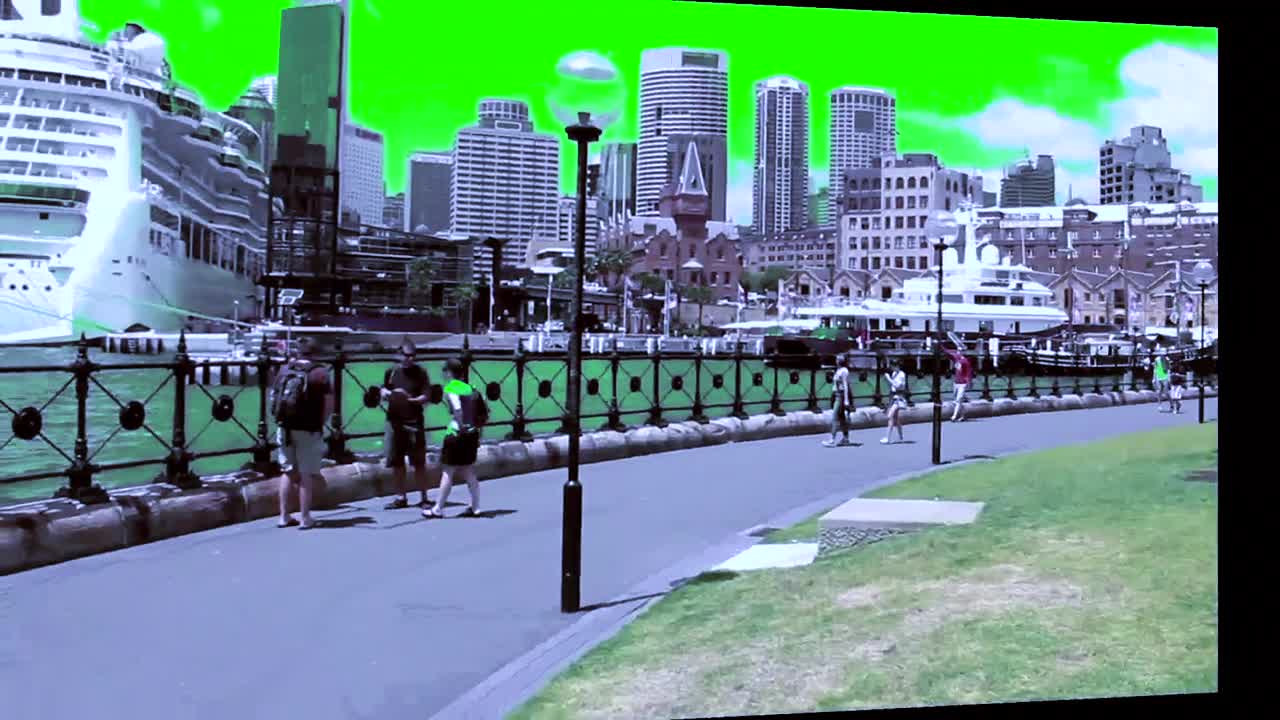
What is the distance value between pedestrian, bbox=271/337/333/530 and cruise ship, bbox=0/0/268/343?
23.1 m

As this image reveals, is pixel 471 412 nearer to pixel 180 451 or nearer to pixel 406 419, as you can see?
pixel 406 419

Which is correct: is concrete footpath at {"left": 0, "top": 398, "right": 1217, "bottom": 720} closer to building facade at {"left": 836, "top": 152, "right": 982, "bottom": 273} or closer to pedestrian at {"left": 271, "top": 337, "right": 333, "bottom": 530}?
pedestrian at {"left": 271, "top": 337, "right": 333, "bottom": 530}

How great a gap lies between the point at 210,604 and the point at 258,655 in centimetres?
105

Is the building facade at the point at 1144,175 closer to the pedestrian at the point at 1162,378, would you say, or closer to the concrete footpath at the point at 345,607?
the concrete footpath at the point at 345,607

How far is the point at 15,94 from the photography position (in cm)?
2853

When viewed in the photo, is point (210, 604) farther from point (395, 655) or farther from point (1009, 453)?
point (1009, 453)

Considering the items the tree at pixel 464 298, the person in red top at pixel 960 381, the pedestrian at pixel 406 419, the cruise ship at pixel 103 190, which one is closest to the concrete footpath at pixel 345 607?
the pedestrian at pixel 406 419

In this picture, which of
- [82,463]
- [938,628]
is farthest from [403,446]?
[938,628]

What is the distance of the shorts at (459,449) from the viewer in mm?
9055

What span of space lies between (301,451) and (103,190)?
26783 mm

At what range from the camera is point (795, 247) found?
22.6 m

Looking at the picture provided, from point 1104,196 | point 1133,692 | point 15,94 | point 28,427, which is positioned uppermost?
point 15,94

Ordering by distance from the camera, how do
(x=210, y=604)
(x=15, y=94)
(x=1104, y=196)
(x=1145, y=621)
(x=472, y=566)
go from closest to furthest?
(x=1145, y=621), (x=210, y=604), (x=472, y=566), (x=1104, y=196), (x=15, y=94)
